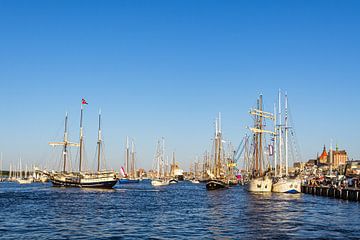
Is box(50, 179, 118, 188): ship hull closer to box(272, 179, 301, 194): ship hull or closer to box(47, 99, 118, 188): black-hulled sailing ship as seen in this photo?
box(47, 99, 118, 188): black-hulled sailing ship

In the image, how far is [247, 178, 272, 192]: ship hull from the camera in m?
96.4

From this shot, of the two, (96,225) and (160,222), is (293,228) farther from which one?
(96,225)

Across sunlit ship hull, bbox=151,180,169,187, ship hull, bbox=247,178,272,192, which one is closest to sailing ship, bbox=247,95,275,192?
ship hull, bbox=247,178,272,192

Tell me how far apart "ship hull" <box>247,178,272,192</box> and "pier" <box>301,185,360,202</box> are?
1111cm

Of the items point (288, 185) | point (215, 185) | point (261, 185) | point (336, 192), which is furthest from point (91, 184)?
point (336, 192)

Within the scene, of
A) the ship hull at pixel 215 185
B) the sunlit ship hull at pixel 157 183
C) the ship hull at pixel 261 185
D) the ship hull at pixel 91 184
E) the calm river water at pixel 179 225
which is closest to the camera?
the calm river water at pixel 179 225

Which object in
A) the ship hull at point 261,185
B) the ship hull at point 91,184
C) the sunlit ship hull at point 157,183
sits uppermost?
the ship hull at point 261,185

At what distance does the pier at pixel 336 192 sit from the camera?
7719 centimetres

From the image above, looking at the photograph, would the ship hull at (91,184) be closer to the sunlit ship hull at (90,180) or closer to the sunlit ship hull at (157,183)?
the sunlit ship hull at (90,180)

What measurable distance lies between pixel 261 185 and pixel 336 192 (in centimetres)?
1588

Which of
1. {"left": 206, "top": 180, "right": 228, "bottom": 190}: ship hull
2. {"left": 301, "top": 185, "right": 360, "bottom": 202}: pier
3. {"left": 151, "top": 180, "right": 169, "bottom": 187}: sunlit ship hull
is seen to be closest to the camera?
{"left": 301, "top": 185, "right": 360, "bottom": 202}: pier

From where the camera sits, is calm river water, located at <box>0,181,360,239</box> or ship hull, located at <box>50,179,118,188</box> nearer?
calm river water, located at <box>0,181,360,239</box>

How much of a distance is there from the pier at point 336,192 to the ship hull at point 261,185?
11.1 m

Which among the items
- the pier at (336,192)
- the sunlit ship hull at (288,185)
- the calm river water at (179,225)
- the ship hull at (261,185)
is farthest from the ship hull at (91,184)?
the calm river water at (179,225)
